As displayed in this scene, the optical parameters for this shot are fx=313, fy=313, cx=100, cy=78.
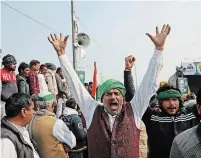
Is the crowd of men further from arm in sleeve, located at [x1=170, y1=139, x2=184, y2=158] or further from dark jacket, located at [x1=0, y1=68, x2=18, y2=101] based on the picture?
dark jacket, located at [x1=0, y1=68, x2=18, y2=101]

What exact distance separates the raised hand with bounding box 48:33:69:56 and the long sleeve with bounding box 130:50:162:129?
0.92 metres

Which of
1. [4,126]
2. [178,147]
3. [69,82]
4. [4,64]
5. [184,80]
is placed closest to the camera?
[178,147]

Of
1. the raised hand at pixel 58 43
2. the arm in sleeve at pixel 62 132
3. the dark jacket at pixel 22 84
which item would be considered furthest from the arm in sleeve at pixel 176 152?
the dark jacket at pixel 22 84

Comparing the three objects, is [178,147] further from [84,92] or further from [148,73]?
[84,92]

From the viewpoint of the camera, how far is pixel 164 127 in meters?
3.49

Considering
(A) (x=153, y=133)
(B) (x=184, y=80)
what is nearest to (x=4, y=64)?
(A) (x=153, y=133)

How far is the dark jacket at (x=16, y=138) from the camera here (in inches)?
104

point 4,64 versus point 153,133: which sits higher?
point 4,64

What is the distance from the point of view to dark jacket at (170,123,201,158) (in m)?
2.01

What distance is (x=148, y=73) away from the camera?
9.69ft

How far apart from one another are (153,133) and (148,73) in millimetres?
885

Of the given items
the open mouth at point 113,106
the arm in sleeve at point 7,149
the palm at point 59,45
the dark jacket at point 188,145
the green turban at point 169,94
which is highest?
the palm at point 59,45

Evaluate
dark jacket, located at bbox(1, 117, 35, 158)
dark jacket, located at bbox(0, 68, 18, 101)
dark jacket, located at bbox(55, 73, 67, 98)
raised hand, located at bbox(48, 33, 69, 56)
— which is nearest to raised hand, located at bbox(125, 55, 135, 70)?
raised hand, located at bbox(48, 33, 69, 56)

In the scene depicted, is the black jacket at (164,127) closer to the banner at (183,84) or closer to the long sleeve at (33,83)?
the long sleeve at (33,83)
